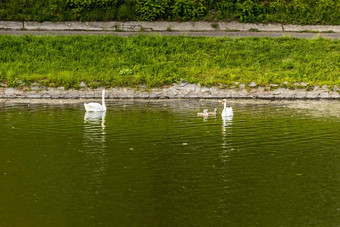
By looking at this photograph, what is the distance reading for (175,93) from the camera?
27.1 metres

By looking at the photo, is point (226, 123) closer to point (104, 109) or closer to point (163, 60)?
point (104, 109)

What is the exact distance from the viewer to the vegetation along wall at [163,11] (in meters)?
33.4

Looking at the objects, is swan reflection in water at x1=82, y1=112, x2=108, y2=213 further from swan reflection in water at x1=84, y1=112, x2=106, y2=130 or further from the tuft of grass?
the tuft of grass

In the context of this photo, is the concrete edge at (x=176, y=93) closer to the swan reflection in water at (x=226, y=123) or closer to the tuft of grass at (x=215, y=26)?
the swan reflection in water at (x=226, y=123)

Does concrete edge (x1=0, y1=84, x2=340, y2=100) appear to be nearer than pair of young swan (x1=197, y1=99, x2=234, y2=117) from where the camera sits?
No

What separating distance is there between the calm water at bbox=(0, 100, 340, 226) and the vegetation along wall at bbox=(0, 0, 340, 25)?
11.5m

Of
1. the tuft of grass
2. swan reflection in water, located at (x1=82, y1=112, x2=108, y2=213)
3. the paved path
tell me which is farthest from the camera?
the tuft of grass

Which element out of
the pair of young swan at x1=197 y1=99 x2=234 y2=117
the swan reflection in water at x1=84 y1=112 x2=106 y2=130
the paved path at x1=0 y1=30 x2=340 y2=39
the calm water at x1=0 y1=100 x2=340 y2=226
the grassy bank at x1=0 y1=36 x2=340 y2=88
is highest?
the paved path at x1=0 y1=30 x2=340 y2=39

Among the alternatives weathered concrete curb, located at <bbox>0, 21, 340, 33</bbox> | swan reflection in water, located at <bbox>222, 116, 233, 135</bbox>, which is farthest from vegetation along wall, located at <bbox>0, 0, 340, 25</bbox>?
swan reflection in water, located at <bbox>222, 116, 233, 135</bbox>

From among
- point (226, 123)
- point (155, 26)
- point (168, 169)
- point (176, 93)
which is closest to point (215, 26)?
point (155, 26)

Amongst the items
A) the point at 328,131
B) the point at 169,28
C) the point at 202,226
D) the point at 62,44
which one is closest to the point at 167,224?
the point at 202,226

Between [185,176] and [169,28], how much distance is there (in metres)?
19.3

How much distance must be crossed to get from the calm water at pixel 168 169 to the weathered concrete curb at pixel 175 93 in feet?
13.6

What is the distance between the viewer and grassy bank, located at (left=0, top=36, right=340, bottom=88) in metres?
27.6
